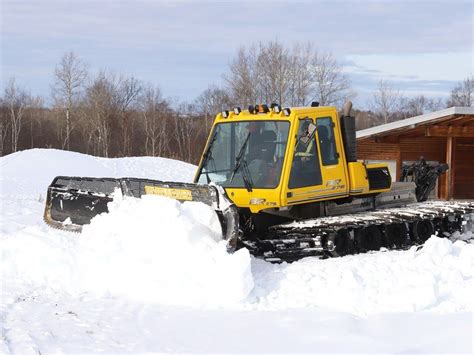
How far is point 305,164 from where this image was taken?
10.5m

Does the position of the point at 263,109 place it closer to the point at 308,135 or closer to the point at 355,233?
the point at 308,135

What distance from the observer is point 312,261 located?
960 centimetres

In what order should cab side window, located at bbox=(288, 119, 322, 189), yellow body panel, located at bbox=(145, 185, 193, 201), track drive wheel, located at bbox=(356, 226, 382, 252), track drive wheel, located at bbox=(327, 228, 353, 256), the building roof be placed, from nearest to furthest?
1. yellow body panel, located at bbox=(145, 185, 193, 201)
2. track drive wheel, located at bbox=(327, 228, 353, 256)
3. cab side window, located at bbox=(288, 119, 322, 189)
4. track drive wheel, located at bbox=(356, 226, 382, 252)
5. the building roof

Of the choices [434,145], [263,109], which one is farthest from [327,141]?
[434,145]

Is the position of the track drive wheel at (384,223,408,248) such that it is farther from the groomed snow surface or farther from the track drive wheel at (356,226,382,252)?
the groomed snow surface

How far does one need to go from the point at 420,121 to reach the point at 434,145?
177 inches

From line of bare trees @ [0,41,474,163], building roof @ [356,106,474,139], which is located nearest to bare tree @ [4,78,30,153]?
line of bare trees @ [0,41,474,163]

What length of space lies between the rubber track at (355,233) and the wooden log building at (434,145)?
7599 mm

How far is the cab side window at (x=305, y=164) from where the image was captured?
33.8ft

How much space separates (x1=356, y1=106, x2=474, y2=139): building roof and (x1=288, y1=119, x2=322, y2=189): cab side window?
973cm

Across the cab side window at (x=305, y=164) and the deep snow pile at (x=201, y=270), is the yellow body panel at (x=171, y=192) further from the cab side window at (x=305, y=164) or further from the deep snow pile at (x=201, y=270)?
the cab side window at (x=305, y=164)

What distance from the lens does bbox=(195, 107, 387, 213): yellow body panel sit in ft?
33.0

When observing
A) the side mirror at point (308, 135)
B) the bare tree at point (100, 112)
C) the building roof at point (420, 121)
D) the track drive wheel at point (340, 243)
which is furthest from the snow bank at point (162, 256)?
the bare tree at point (100, 112)

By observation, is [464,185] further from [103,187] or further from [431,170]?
[103,187]
